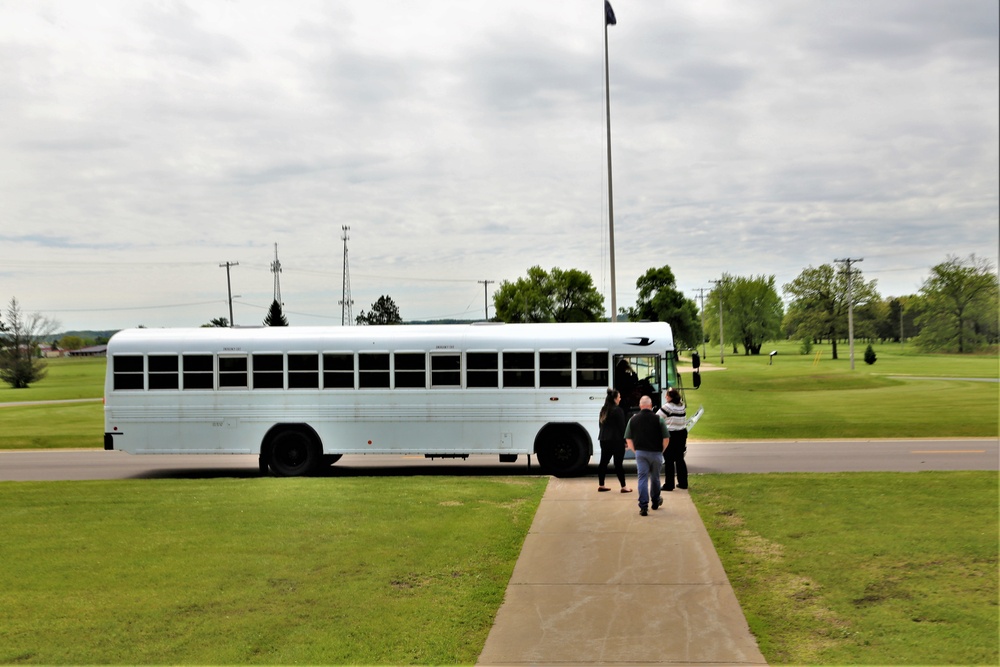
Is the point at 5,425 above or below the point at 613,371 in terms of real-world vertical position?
below

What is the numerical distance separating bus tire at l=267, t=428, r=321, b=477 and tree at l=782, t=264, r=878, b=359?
99912mm

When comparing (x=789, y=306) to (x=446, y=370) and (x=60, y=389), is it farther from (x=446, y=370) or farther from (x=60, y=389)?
(x=446, y=370)

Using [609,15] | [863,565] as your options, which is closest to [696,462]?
[863,565]

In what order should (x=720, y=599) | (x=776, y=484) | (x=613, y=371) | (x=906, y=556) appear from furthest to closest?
(x=613, y=371)
(x=776, y=484)
(x=906, y=556)
(x=720, y=599)

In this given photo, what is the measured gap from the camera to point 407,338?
18.2 m

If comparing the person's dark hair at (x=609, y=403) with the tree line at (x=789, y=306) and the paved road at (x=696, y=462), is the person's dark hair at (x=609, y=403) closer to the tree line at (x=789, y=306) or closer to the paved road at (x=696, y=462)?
the paved road at (x=696, y=462)

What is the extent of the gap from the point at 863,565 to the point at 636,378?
8102mm

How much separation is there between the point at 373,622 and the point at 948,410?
32.3 metres

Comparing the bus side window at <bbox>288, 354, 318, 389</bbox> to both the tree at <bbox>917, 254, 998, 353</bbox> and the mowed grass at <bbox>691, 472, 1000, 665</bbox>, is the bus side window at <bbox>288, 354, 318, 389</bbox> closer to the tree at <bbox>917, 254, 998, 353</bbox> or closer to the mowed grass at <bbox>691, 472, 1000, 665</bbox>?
the mowed grass at <bbox>691, 472, 1000, 665</bbox>

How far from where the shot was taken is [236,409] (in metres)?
18.4

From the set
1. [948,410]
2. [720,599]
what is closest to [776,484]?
[720,599]

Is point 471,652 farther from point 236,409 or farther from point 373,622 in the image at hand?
point 236,409

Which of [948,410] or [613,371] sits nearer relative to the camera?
[613,371]

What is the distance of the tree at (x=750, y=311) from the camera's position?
127 m
